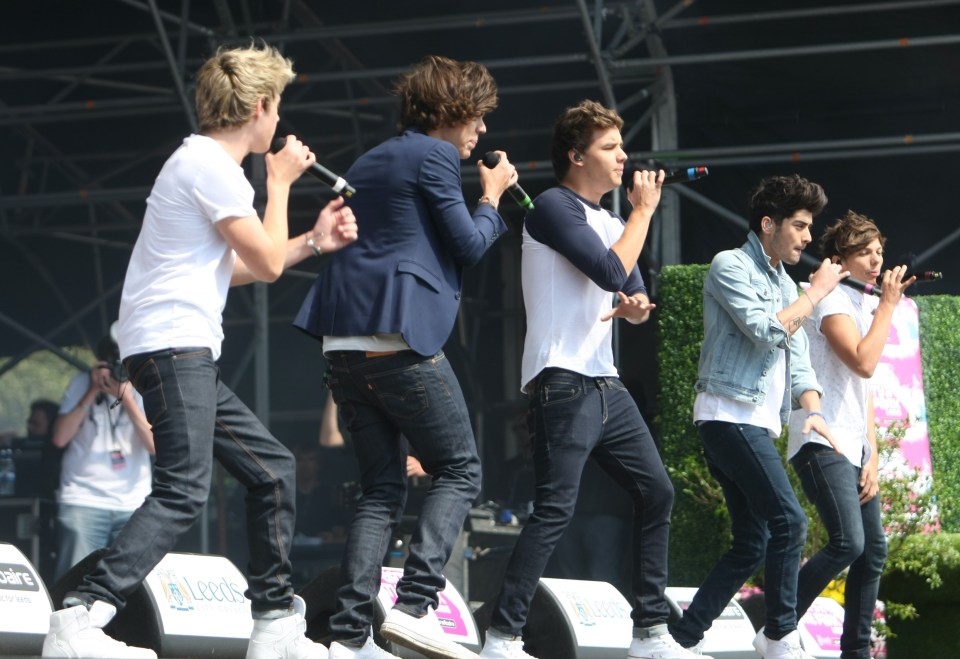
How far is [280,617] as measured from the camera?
329cm

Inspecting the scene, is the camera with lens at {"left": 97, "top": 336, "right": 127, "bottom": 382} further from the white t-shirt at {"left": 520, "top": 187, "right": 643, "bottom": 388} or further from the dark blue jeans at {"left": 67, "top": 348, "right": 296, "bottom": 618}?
the dark blue jeans at {"left": 67, "top": 348, "right": 296, "bottom": 618}

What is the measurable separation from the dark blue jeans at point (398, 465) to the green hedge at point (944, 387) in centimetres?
423

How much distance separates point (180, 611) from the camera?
13.3 ft

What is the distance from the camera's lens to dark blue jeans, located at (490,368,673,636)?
12.1 ft

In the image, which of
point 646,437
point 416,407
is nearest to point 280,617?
point 416,407

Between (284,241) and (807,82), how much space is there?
649 cm

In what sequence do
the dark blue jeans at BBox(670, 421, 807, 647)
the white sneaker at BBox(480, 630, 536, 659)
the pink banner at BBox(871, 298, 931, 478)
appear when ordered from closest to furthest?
the white sneaker at BBox(480, 630, 536, 659) < the dark blue jeans at BBox(670, 421, 807, 647) < the pink banner at BBox(871, 298, 931, 478)

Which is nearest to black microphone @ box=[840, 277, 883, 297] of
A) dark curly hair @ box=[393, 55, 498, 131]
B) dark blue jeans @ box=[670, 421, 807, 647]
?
dark blue jeans @ box=[670, 421, 807, 647]

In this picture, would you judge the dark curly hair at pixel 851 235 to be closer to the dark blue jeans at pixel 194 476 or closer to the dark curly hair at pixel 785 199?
the dark curly hair at pixel 785 199

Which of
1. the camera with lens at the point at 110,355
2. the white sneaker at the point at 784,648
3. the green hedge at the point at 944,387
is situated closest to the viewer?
the white sneaker at the point at 784,648

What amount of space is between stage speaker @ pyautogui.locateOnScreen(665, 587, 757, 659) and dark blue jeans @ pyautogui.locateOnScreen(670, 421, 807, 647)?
2.24ft

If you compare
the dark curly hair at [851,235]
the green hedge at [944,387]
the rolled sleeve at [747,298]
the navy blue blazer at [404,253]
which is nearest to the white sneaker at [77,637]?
the navy blue blazer at [404,253]

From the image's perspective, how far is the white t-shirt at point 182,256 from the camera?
10.3 feet

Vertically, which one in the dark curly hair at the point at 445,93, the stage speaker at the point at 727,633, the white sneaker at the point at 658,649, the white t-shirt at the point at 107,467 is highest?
the dark curly hair at the point at 445,93
